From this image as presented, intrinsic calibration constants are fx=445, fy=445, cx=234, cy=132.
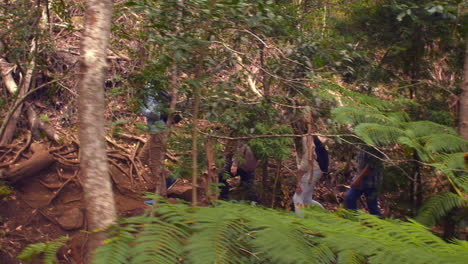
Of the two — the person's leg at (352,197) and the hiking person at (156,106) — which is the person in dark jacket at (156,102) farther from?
the person's leg at (352,197)

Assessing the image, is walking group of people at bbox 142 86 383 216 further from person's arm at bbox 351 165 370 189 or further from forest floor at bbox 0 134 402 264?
forest floor at bbox 0 134 402 264

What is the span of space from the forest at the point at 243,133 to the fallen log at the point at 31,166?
1.4 inches

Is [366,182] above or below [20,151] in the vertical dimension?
above

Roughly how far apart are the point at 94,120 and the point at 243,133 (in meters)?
2.93

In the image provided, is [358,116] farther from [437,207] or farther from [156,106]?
[156,106]

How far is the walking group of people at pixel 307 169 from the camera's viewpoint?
504 centimetres

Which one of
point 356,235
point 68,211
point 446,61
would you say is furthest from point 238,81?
point 68,211

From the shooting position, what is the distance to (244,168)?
21.6ft

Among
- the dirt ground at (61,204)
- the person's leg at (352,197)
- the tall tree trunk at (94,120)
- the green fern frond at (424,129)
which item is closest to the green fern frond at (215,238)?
the tall tree trunk at (94,120)

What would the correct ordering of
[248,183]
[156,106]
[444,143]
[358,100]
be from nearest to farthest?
1. [444,143]
2. [358,100]
3. [156,106]
4. [248,183]

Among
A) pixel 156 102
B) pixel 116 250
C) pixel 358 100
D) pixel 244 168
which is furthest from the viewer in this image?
pixel 244 168

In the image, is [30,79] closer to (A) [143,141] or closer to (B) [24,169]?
(B) [24,169]

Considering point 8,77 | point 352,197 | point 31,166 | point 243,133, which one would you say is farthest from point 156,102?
point 8,77

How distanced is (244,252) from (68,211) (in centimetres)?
619
